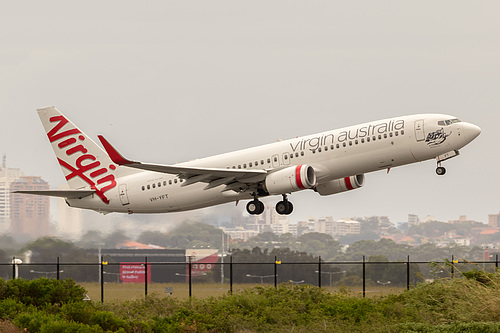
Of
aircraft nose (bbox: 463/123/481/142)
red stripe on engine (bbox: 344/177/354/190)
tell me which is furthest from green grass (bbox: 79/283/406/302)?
aircraft nose (bbox: 463/123/481/142)

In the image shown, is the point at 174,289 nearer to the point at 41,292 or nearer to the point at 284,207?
the point at 284,207

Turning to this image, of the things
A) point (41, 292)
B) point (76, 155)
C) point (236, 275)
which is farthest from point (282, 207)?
point (41, 292)

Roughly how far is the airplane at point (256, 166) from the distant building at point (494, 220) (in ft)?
215

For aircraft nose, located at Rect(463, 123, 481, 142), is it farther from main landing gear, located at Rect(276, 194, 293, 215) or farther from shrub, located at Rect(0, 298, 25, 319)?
shrub, located at Rect(0, 298, 25, 319)

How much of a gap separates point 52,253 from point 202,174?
1399 cm

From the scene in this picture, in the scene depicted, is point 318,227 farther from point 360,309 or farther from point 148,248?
point 360,309

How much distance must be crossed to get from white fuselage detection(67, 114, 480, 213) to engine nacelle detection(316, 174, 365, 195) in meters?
3.96

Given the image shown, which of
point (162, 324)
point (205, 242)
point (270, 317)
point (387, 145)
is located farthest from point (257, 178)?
point (205, 242)

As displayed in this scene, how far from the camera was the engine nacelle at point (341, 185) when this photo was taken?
42938mm

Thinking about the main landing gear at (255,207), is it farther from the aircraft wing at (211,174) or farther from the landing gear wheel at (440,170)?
the landing gear wheel at (440,170)

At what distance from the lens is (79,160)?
48.1 m

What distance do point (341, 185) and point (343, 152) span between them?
19.8 ft

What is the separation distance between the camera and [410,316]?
24266mm

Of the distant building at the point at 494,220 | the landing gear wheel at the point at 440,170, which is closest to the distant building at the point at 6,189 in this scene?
the landing gear wheel at the point at 440,170
